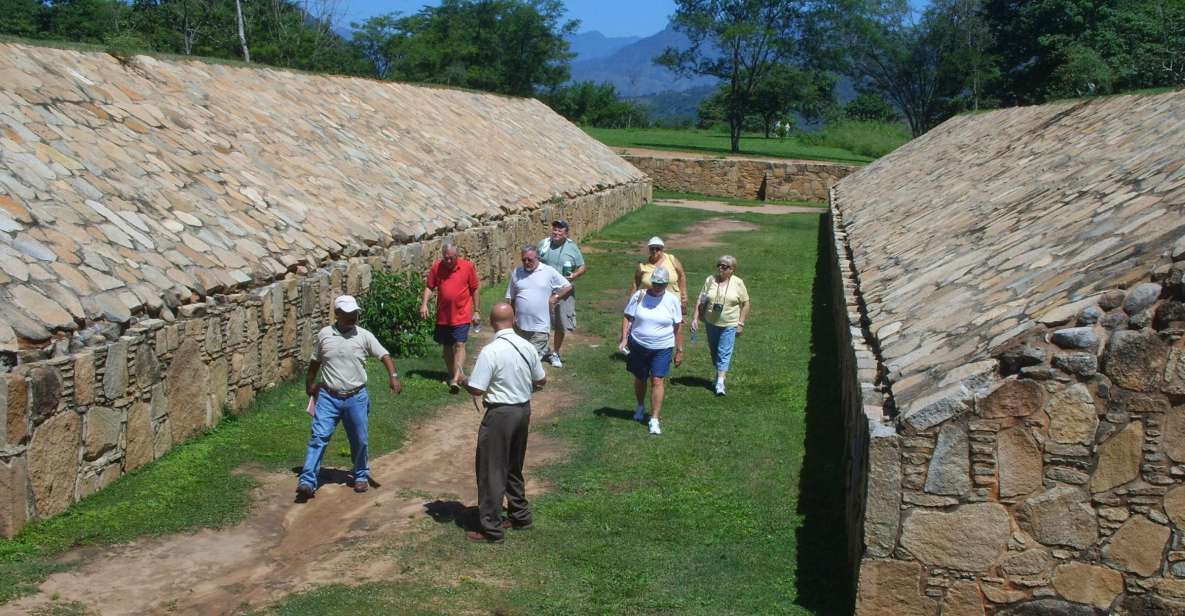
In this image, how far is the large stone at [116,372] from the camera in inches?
323

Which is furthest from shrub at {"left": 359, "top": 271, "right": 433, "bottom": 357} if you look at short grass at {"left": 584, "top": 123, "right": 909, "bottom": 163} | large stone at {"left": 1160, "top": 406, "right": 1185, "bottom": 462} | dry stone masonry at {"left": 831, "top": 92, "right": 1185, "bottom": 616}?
short grass at {"left": 584, "top": 123, "right": 909, "bottom": 163}

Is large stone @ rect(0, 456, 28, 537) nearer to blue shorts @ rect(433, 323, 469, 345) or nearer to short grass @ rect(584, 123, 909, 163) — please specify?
blue shorts @ rect(433, 323, 469, 345)

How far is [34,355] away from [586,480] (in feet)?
13.6

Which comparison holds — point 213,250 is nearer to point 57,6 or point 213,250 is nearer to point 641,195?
point 641,195

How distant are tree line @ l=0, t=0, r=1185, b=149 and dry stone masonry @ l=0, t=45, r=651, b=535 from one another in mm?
20808

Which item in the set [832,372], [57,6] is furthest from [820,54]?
[832,372]

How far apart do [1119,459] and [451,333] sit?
283 inches

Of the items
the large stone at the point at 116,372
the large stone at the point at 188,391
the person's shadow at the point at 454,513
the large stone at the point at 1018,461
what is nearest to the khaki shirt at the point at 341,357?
the person's shadow at the point at 454,513

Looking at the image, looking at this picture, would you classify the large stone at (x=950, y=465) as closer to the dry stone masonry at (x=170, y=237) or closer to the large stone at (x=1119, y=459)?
the large stone at (x=1119, y=459)

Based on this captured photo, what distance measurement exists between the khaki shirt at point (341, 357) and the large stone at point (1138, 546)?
5.09 meters

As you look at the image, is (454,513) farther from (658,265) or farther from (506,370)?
(658,265)

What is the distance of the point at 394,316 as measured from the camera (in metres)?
13.0

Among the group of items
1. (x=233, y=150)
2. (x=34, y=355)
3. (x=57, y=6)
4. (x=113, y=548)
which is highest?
(x=57, y=6)

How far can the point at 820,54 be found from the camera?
174 ft
